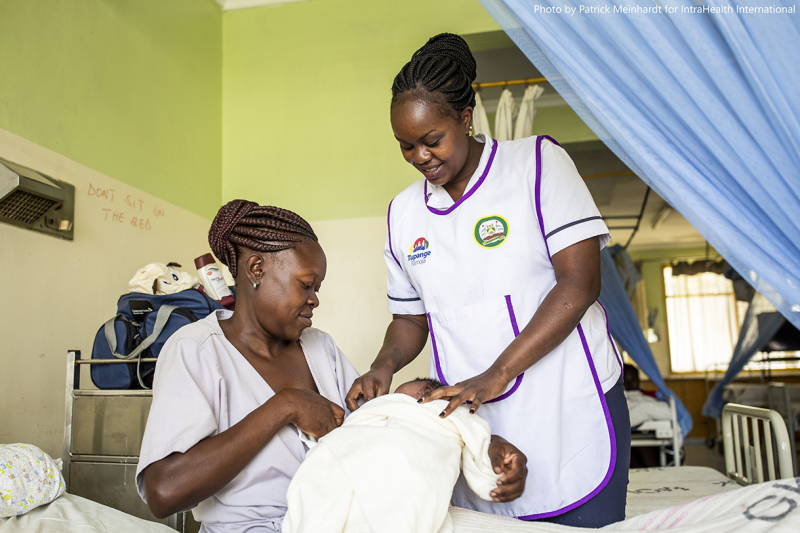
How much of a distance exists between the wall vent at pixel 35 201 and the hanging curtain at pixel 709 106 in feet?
7.03

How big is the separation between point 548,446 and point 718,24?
3.07 ft

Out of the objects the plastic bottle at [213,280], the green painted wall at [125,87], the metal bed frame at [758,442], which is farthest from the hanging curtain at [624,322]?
the plastic bottle at [213,280]

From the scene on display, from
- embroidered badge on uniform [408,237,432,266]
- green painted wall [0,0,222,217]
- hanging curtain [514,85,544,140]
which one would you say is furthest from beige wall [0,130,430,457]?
embroidered badge on uniform [408,237,432,266]

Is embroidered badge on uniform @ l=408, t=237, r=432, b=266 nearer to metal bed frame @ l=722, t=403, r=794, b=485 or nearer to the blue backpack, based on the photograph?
the blue backpack

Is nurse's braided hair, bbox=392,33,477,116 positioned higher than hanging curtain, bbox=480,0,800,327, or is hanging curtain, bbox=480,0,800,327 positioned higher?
nurse's braided hair, bbox=392,33,477,116

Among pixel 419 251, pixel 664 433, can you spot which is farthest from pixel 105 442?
pixel 664 433

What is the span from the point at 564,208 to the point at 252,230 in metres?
0.73

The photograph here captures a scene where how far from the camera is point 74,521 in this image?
1.91m

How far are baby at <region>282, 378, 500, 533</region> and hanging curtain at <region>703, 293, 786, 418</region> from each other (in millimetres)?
6586

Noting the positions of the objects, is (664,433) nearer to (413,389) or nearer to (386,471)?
(413,389)

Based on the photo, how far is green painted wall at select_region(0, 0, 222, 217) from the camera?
2689 mm

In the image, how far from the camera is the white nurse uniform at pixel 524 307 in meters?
1.42

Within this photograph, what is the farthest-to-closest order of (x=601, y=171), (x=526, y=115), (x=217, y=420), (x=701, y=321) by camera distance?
(x=701, y=321)
(x=601, y=171)
(x=526, y=115)
(x=217, y=420)

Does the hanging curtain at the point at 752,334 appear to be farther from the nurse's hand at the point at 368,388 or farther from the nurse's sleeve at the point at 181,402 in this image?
the nurse's sleeve at the point at 181,402
